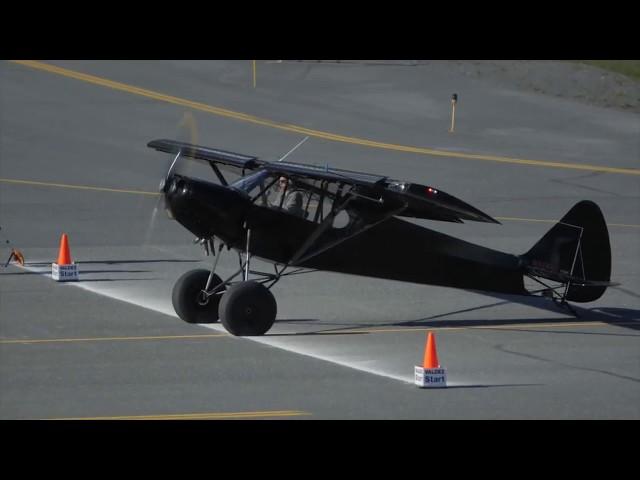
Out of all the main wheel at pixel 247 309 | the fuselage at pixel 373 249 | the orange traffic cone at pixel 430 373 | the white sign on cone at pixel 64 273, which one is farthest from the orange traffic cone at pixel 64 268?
the orange traffic cone at pixel 430 373

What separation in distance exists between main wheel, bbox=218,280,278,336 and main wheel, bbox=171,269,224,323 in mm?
857

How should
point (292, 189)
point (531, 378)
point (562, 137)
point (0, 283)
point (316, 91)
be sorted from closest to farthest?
1. point (531, 378)
2. point (292, 189)
3. point (0, 283)
4. point (562, 137)
5. point (316, 91)

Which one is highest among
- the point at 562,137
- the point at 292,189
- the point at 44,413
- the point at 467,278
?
the point at 562,137

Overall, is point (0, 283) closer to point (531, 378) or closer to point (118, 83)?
point (531, 378)

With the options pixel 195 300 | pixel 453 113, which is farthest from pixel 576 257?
pixel 453 113

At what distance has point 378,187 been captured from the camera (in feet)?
56.7

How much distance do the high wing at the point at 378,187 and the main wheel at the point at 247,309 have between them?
179 centimetres

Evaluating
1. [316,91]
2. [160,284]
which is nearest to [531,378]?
[160,284]

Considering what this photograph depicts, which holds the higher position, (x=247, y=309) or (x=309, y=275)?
(x=309, y=275)

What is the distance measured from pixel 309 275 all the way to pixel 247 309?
6.02 meters

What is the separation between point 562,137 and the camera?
1588 inches

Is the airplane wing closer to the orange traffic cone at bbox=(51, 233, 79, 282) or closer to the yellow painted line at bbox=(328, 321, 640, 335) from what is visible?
the yellow painted line at bbox=(328, 321, 640, 335)

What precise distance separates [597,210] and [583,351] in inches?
119

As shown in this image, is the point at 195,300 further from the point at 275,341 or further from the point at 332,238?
the point at 332,238
